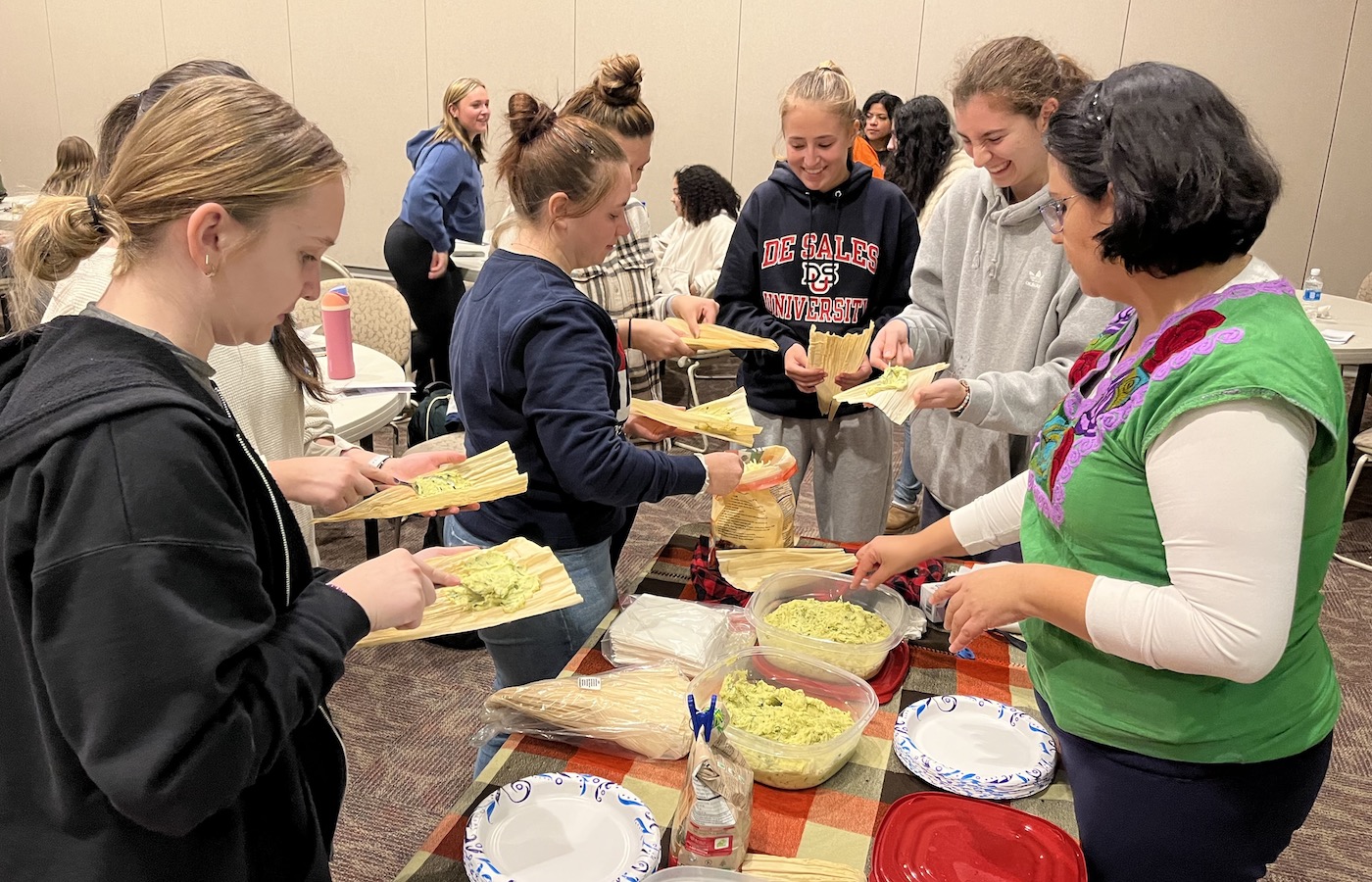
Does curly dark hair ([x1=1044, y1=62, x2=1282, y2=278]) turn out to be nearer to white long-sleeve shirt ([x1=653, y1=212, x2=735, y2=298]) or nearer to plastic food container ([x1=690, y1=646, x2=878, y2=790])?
plastic food container ([x1=690, y1=646, x2=878, y2=790])

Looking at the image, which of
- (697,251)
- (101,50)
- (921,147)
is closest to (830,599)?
(921,147)

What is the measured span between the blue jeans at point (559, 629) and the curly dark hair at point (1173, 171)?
3.48 ft

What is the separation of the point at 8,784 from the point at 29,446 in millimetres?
352

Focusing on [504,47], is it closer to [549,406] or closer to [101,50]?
[101,50]

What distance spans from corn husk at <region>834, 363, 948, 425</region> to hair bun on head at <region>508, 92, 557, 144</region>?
88cm

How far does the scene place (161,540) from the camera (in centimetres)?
81

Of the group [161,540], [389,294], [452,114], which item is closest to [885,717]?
[161,540]

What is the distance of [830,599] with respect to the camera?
1745mm

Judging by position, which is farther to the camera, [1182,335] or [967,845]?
[967,845]

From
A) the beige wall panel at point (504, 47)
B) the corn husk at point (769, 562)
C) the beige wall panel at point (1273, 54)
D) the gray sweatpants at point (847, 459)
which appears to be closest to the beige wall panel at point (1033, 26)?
the beige wall panel at point (1273, 54)

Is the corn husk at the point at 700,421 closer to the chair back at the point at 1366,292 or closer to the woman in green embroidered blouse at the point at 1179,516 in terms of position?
the woman in green embroidered blouse at the point at 1179,516

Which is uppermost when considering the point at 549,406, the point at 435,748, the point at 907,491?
the point at 549,406

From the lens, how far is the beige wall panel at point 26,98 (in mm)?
8250

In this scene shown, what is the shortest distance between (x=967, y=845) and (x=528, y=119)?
1.41 m
